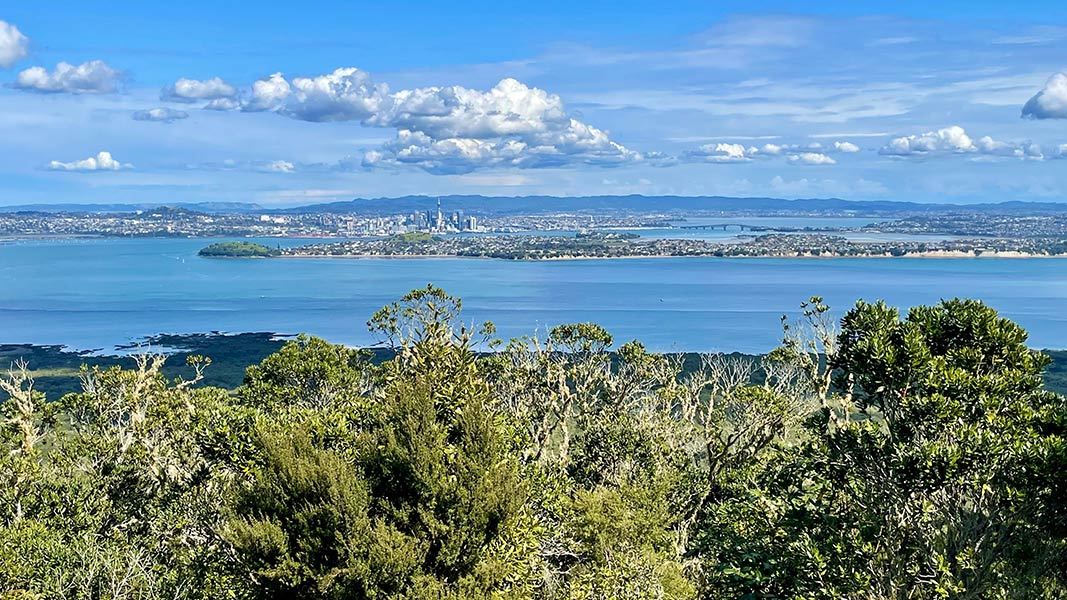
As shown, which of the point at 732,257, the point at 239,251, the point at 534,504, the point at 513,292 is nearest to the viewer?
the point at 534,504

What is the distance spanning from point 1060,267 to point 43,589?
146 metres

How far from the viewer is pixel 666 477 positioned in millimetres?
15336

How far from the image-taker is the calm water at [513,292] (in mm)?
77500

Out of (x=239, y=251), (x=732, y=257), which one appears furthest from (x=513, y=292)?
(x=239, y=251)

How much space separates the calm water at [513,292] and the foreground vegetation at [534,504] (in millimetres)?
52339

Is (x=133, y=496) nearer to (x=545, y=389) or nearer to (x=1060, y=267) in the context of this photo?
(x=545, y=389)

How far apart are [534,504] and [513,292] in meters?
92.9

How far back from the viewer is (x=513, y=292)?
104812mm

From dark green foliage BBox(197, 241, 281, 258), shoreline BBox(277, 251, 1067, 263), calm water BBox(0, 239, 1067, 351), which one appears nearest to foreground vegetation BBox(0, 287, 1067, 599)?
→ calm water BBox(0, 239, 1067, 351)

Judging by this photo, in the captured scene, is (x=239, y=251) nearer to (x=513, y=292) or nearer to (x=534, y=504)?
(x=513, y=292)

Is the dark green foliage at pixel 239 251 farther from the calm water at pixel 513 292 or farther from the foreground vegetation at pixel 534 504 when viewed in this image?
the foreground vegetation at pixel 534 504

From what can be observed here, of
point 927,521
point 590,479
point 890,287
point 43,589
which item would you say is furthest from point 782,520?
point 890,287

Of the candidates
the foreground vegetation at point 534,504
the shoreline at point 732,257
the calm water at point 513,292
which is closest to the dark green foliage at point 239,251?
the shoreline at point 732,257

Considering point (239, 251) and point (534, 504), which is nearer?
point (534, 504)
